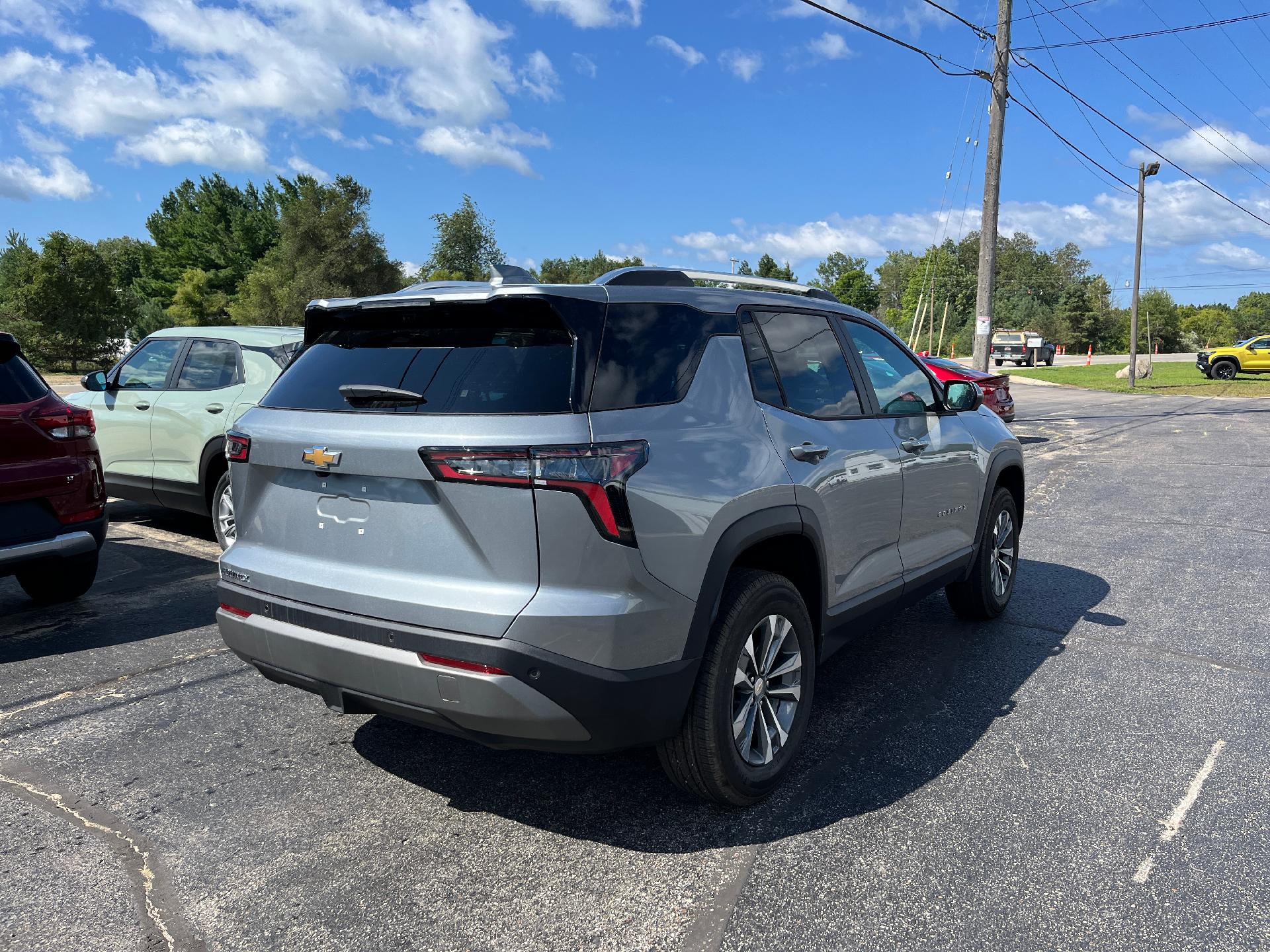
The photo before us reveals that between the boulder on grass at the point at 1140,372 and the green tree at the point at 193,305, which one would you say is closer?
the boulder on grass at the point at 1140,372

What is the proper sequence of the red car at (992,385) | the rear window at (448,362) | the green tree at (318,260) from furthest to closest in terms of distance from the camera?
the green tree at (318,260) → the red car at (992,385) → the rear window at (448,362)

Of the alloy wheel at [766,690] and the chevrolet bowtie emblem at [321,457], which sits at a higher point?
the chevrolet bowtie emblem at [321,457]

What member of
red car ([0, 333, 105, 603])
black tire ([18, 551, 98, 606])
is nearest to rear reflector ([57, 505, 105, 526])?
red car ([0, 333, 105, 603])

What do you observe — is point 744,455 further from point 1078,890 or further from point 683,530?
point 1078,890

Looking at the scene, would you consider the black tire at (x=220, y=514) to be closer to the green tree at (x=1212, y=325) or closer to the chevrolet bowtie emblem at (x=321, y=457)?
the chevrolet bowtie emblem at (x=321, y=457)

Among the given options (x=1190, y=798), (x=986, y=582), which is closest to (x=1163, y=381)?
(x=986, y=582)

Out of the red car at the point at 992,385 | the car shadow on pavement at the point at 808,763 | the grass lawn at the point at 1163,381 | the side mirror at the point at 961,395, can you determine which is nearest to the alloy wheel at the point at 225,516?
the car shadow on pavement at the point at 808,763

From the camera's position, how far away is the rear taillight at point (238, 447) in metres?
3.21

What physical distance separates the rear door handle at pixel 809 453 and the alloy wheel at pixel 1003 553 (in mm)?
2273

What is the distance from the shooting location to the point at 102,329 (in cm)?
4900

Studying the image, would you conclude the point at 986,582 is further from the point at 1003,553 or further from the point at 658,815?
the point at 658,815

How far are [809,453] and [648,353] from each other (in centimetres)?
86

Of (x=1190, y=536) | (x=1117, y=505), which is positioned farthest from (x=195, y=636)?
(x=1117, y=505)

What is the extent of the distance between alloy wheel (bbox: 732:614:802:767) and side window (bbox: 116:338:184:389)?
623 centimetres
